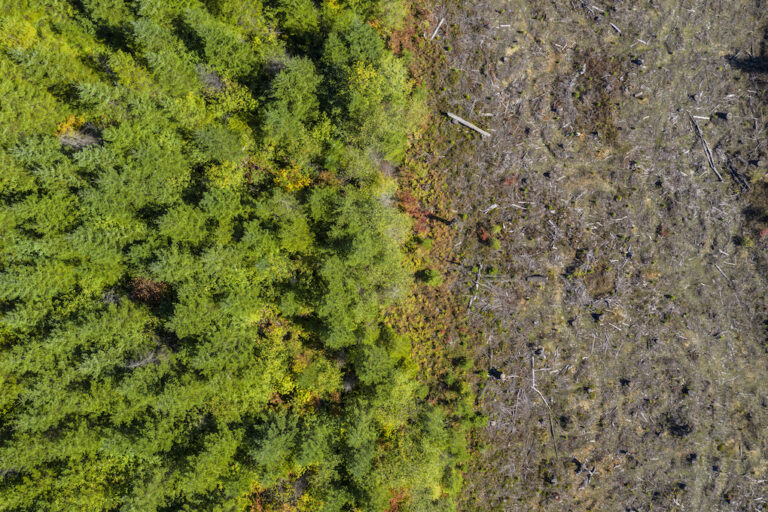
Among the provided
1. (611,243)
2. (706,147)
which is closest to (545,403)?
(611,243)

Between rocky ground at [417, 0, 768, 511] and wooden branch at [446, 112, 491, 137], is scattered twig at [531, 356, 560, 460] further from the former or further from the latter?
wooden branch at [446, 112, 491, 137]

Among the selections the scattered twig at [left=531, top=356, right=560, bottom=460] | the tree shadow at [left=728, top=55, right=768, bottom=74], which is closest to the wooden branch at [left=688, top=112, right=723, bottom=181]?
the tree shadow at [left=728, top=55, right=768, bottom=74]

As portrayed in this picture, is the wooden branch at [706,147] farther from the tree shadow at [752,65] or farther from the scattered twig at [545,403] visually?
the scattered twig at [545,403]

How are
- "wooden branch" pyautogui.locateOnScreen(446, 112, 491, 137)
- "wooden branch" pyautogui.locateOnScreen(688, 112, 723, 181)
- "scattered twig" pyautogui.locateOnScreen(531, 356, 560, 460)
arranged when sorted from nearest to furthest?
"scattered twig" pyautogui.locateOnScreen(531, 356, 560, 460), "wooden branch" pyautogui.locateOnScreen(688, 112, 723, 181), "wooden branch" pyautogui.locateOnScreen(446, 112, 491, 137)

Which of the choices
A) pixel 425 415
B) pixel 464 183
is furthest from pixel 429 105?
pixel 425 415

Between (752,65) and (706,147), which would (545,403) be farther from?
(752,65)

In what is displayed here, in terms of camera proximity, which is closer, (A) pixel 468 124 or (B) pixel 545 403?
(B) pixel 545 403

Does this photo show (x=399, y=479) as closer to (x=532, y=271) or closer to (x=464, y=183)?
(x=532, y=271)

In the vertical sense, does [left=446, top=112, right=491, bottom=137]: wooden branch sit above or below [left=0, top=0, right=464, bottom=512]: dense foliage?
above
